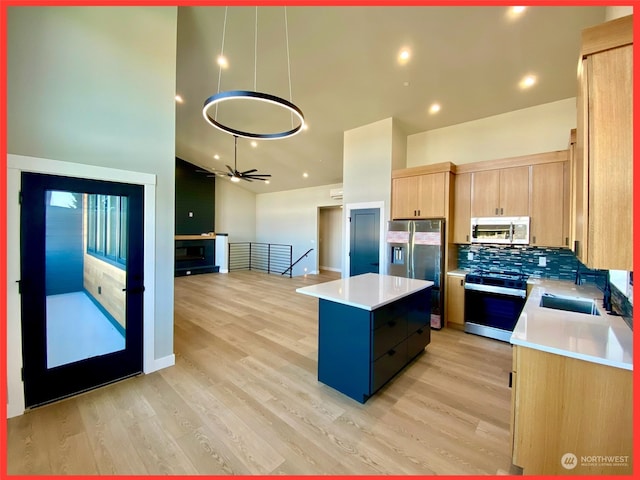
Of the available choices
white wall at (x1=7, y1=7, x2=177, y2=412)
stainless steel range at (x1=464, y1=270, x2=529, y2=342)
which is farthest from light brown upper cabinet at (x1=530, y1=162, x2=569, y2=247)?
white wall at (x1=7, y1=7, x2=177, y2=412)

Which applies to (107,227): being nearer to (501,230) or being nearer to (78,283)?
(78,283)

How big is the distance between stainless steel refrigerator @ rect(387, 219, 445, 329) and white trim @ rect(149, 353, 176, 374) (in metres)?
3.57

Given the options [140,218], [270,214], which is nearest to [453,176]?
[140,218]

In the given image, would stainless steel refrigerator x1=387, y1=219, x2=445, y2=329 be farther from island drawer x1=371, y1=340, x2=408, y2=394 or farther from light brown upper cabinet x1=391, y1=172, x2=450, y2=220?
island drawer x1=371, y1=340, x2=408, y2=394

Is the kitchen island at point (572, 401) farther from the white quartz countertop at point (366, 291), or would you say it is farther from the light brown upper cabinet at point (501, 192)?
the light brown upper cabinet at point (501, 192)

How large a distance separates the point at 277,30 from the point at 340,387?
173 inches

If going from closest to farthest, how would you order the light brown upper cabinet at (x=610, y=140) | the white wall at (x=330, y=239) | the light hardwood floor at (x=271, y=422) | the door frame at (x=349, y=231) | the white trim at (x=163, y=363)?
the light brown upper cabinet at (x=610, y=140)
the light hardwood floor at (x=271, y=422)
the white trim at (x=163, y=363)
the door frame at (x=349, y=231)
the white wall at (x=330, y=239)

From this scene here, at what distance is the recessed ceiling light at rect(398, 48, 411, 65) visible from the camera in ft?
11.4

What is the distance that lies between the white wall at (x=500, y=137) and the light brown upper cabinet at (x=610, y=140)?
357 cm

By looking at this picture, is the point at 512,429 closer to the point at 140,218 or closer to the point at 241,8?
the point at 140,218

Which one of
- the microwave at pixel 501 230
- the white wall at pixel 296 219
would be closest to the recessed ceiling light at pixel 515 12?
the microwave at pixel 501 230

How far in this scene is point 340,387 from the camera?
8.07 feet

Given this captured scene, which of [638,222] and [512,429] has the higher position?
[638,222]

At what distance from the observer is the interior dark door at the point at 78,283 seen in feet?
7.12
